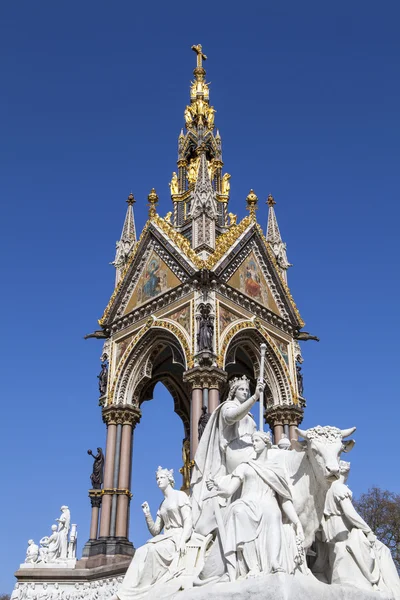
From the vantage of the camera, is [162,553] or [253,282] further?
[253,282]

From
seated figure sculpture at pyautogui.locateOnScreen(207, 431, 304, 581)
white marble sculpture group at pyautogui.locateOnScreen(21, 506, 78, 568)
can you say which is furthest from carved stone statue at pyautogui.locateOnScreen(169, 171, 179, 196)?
seated figure sculpture at pyautogui.locateOnScreen(207, 431, 304, 581)

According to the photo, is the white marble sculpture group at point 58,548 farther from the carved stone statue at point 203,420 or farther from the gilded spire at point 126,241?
the gilded spire at point 126,241

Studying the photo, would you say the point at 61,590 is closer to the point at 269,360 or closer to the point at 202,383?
the point at 202,383

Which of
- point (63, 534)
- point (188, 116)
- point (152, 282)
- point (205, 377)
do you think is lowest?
point (63, 534)

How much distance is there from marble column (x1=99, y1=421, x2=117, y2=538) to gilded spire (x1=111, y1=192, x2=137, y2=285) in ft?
20.6

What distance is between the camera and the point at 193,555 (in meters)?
5.07

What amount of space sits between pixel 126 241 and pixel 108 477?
32.7 ft

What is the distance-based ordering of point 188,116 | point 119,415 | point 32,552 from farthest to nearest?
point 188,116, point 119,415, point 32,552

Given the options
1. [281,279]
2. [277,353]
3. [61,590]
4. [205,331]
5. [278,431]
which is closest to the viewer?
[61,590]

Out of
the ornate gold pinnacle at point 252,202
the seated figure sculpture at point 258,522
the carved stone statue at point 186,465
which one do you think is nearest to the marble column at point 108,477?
the carved stone statue at point 186,465

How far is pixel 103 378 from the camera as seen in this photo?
950 inches

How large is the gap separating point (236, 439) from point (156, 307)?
18.1 metres

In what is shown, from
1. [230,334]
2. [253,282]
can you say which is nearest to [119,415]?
[230,334]

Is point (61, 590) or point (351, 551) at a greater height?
point (61, 590)
